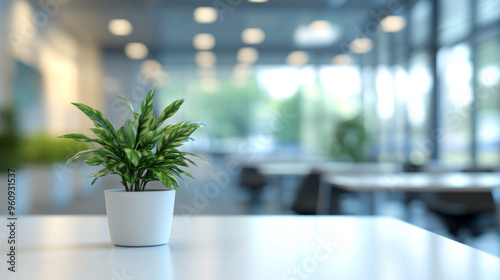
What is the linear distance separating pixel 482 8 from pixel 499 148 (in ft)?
6.35

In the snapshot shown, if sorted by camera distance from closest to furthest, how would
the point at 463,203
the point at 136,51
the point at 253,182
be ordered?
the point at 463,203 < the point at 253,182 < the point at 136,51

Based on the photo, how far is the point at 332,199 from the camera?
14.7ft

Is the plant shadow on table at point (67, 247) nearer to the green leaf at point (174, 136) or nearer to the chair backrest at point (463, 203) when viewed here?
the green leaf at point (174, 136)

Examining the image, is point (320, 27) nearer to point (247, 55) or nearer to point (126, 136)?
point (247, 55)

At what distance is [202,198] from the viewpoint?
8.66 m

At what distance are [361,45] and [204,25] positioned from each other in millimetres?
2844

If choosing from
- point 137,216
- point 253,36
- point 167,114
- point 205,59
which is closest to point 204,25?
point 205,59

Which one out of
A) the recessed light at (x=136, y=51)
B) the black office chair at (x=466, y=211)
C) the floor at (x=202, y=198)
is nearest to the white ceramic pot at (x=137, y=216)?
the black office chair at (x=466, y=211)

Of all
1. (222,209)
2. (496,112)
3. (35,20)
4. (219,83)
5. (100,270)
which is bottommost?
(222,209)

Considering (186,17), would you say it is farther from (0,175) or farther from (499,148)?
(499,148)

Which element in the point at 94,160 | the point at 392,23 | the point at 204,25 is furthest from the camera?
the point at 392,23

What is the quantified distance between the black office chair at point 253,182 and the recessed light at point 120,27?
279 cm

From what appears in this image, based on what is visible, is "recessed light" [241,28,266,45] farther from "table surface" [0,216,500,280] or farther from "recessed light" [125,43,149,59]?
"table surface" [0,216,500,280]

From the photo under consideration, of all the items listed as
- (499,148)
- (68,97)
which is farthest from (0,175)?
(499,148)
